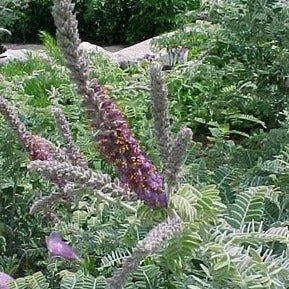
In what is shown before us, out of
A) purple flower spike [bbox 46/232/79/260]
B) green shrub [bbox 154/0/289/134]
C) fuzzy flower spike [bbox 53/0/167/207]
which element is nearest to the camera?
fuzzy flower spike [bbox 53/0/167/207]

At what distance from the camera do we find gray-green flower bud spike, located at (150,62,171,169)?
4.12ft

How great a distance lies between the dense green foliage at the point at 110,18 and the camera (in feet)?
31.1

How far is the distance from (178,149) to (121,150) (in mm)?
91

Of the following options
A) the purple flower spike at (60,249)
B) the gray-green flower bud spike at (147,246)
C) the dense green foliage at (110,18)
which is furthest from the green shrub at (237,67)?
the dense green foliage at (110,18)

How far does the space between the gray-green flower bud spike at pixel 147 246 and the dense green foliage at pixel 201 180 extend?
59 millimetres

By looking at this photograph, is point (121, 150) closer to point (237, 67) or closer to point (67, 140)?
point (67, 140)

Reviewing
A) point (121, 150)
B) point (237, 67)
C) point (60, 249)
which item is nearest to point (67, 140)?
point (121, 150)

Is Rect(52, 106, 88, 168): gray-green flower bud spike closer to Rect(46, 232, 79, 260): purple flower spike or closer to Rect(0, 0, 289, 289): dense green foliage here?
Rect(0, 0, 289, 289): dense green foliage

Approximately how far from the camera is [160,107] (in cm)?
127

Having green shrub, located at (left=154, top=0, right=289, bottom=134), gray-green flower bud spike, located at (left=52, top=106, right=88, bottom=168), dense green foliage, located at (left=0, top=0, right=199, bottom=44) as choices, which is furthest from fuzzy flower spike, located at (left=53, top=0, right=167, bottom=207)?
dense green foliage, located at (left=0, top=0, right=199, bottom=44)

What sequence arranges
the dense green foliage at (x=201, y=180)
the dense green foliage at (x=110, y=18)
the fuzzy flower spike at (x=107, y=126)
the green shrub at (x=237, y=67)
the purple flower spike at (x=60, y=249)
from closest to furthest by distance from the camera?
1. the fuzzy flower spike at (x=107, y=126)
2. the dense green foliage at (x=201, y=180)
3. the purple flower spike at (x=60, y=249)
4. the green shrub at (x=237, y=67)
5. the dense green foliage at (x=110, y=18)

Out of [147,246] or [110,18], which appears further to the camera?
[110,18]

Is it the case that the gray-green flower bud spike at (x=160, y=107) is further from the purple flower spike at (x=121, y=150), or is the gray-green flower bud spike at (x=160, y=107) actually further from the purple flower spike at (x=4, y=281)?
the purple flower spike at (x=4, y=281)

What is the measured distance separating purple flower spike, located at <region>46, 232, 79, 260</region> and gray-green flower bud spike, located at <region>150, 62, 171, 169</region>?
2.64 feet
